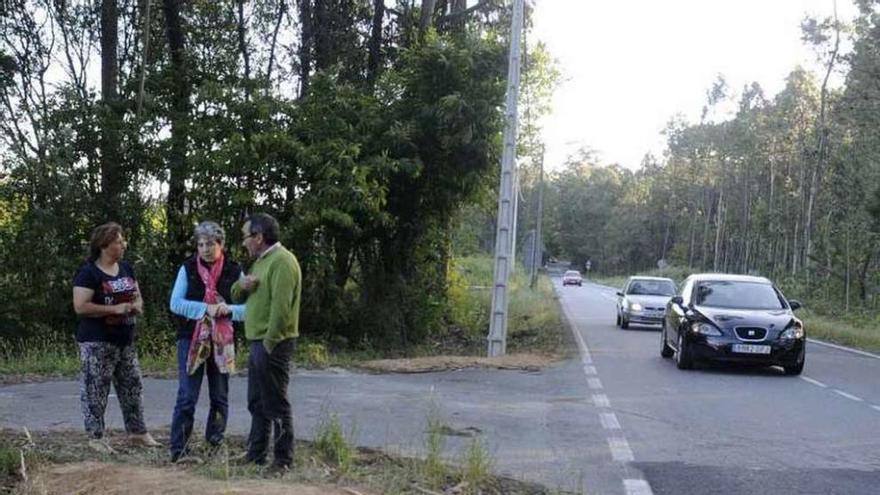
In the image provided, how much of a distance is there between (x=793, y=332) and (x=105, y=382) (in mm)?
10617

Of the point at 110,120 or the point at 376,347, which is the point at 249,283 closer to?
the point at 110,120

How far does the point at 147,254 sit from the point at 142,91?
10.5ft

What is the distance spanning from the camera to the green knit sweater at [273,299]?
5.87 metres

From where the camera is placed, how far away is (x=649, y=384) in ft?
40.9

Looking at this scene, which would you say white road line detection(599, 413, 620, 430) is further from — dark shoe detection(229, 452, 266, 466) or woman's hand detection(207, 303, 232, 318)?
woman's hand detection(207, 303, 232, 318)

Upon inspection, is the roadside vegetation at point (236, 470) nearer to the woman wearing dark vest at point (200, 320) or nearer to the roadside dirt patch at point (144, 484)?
the roadside dirt patch at point (144, 484)

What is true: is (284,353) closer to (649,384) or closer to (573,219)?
(649,384)

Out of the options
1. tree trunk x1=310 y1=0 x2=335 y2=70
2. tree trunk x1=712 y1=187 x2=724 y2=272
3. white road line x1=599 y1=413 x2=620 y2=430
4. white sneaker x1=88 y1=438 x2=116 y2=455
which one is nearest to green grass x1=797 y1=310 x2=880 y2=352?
white road line x1=599 y1=413 x2=620 y2=430

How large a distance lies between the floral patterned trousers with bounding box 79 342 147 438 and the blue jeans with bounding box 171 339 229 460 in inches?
23.2

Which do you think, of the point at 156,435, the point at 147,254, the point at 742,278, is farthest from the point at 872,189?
the point at 156,435

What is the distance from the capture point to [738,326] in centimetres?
1363

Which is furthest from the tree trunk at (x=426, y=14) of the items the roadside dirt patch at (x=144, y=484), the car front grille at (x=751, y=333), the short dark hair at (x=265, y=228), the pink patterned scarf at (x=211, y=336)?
the roadside dirt patch at (x=144, y=484)

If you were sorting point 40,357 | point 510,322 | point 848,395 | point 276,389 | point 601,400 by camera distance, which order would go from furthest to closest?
1. point 510,322
2. point 40,357
3. point 848,395
4. point 601,400
5. point 276,389

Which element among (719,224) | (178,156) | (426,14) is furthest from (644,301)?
(719,224)
